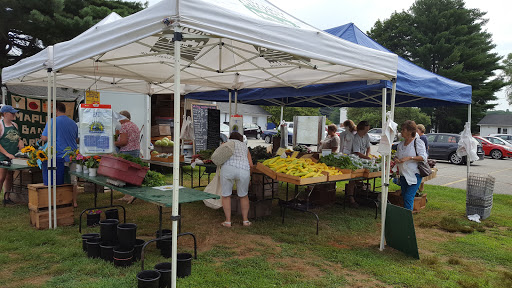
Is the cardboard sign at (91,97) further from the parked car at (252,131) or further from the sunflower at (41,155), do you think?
the parked car at (252,131)

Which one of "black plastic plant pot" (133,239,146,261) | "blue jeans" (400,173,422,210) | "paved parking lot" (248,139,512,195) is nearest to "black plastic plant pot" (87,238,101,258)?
"black plastic plant pot" (133,239,146,261)

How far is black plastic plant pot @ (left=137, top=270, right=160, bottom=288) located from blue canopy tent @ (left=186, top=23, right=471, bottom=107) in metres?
3.88

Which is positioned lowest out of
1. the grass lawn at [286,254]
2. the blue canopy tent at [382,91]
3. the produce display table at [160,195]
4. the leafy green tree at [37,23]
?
the grass lawn at [286,254]

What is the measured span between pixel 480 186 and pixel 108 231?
647cm

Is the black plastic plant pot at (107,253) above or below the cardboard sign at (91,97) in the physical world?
below

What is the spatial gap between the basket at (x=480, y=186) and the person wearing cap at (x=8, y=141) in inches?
343

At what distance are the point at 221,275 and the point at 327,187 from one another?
424 cm

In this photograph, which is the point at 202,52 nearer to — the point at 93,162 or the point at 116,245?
the point at 93,162

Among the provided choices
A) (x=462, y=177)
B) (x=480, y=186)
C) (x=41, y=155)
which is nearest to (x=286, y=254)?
(x=41, y=155)

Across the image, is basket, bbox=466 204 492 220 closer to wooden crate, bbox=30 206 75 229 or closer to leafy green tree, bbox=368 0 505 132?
wooden crate, bbox=30 206 75 229

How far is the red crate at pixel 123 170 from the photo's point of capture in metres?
4.34

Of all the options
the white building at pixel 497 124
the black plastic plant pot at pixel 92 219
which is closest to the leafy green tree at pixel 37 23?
the black plastic plant pot at pixel 92 219

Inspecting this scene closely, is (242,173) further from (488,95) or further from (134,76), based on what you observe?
(488,95)

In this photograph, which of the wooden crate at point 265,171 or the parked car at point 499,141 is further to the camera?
the parked car at point 499,141
